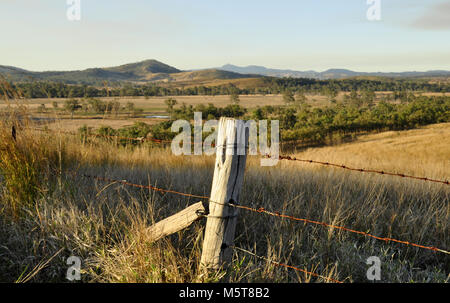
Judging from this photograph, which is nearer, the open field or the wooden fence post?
the wooden fence post

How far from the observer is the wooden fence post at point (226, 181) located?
2.41 meters

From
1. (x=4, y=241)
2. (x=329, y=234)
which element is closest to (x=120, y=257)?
(x=4, y=241)

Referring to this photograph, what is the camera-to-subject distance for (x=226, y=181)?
243 cm

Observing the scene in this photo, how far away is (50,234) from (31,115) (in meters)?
2.24

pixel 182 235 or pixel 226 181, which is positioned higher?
pixel 226 181

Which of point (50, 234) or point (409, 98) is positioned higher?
point (409, 98)

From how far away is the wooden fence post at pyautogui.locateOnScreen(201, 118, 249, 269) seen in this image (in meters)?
2.41

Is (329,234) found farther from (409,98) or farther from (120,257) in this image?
(409,98)

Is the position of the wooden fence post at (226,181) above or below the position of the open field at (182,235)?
above

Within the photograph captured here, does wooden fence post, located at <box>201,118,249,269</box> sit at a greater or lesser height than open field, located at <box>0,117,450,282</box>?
greater

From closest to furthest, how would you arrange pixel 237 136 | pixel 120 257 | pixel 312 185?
pixel 237 136, pixel 120 257, pixel 312 185

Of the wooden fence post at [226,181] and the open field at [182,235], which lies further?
the open field at [182,235]

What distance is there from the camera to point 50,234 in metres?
3.47

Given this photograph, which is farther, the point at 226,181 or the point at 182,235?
the point at 182,235
